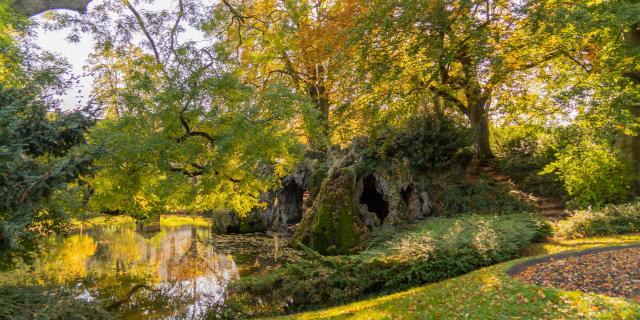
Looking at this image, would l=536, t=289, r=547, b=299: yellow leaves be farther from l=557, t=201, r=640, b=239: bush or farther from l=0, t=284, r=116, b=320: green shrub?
l=0, t=284, r=116, b=320: green shrub

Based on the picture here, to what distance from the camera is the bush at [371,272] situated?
10523 millimetres

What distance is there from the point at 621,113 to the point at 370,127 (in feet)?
29.0

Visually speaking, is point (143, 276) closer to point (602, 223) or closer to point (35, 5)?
point (35, 5)

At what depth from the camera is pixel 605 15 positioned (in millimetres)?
10789

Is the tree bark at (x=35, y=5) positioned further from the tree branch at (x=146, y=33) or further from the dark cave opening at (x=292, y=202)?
the dark cave opening at (x=292, y=202)

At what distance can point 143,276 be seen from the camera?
48.2 feet

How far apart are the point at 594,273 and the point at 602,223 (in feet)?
18.8

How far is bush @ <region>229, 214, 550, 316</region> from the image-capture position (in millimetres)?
10523

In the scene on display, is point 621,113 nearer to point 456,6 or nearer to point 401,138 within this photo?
point 456,6

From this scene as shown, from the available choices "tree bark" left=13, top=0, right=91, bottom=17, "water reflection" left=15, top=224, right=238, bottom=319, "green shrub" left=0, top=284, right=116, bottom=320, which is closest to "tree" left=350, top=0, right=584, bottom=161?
"tree bark" left=13, top=0, right=91, bottom=17

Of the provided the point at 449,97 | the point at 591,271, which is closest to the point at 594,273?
the point at 591,271

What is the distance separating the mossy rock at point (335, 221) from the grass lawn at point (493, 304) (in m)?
6.44

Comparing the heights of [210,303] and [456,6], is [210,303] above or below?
below

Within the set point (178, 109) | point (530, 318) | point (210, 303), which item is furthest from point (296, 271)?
point (530, 318)
